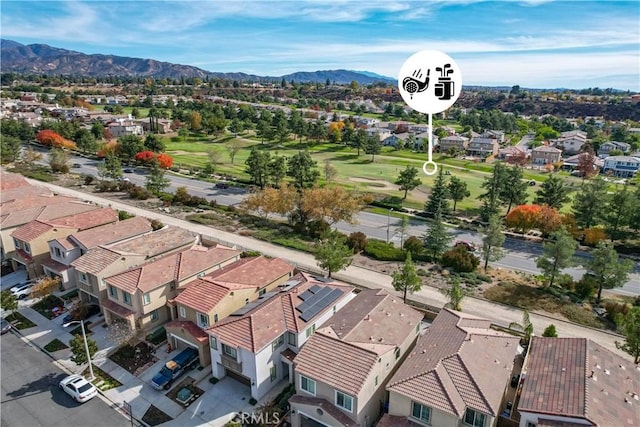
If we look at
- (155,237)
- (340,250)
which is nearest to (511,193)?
(340,250)

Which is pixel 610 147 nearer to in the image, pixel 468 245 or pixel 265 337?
pixel 468 245

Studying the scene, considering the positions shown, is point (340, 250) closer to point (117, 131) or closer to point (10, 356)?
point (10, 356)

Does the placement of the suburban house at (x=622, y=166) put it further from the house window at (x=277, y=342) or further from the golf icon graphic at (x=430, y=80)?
the house window at (x=277, y=342)

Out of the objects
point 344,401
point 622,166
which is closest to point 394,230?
point 344,401

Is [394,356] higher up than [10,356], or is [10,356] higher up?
[394,356]

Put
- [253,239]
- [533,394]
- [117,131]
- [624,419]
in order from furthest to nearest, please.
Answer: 1. [117,131]
2. [253,239]
3. [533,394]
4. [624,419]

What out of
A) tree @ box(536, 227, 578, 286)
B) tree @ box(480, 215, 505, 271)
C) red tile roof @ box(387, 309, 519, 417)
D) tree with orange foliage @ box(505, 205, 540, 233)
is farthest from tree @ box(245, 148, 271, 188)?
red tile roof @ box(387, 309, 519, 417)

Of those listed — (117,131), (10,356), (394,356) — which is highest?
(117,131)
